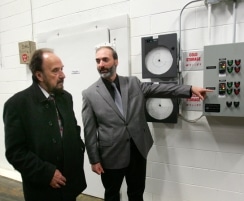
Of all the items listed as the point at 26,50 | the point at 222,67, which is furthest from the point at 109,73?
the point at 26,50

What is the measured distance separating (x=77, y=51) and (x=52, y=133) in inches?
48.6

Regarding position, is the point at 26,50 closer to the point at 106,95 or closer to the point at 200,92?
the point at 106,95

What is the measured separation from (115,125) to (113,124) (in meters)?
0.02

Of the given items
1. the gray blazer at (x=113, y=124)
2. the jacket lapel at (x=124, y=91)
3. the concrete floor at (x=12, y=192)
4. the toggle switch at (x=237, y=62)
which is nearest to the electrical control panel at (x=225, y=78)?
the toggle switch at (x=237, y=62)

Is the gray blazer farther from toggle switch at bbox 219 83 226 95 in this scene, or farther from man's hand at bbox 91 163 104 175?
toggle switch at bbox 219 83 226 95

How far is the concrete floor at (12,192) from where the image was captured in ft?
8.02

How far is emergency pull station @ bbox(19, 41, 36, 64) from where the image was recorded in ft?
8.72

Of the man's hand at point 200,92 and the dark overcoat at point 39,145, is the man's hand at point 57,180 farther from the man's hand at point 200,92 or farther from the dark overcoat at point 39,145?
the man's hand at point 200,92

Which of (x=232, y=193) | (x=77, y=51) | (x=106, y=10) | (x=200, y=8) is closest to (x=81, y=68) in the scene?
(x=77, y=51)

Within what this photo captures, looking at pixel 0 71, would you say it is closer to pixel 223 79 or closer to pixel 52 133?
pixel 52 133

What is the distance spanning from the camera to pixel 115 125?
5.21 ft

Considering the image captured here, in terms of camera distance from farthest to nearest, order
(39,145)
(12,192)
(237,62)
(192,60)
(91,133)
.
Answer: (12,192) < (192,60) < (91,133) < (237,62) < (39,145)

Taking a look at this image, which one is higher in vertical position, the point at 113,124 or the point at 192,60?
the point at 192,60

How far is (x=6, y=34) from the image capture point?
299 cm
